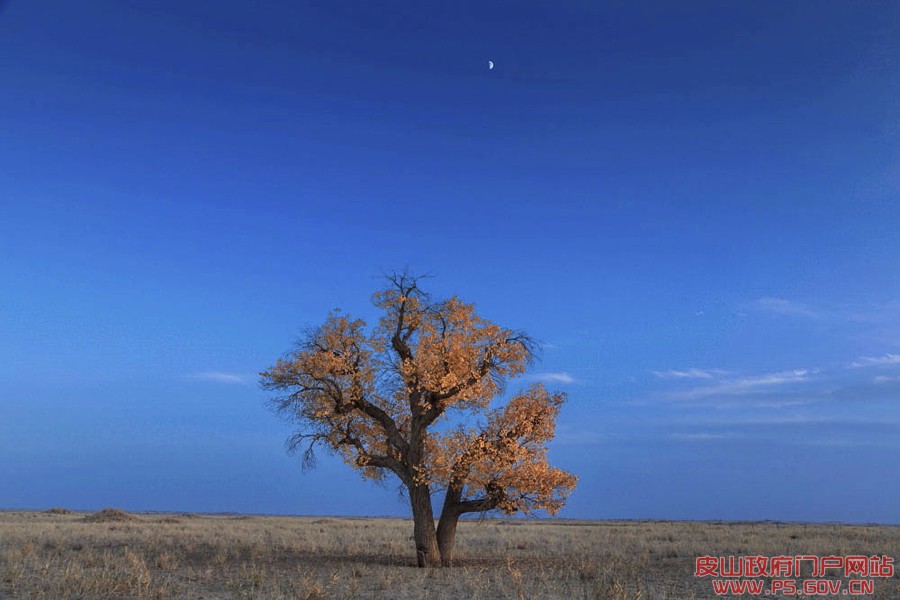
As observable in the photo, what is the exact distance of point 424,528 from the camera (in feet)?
81.5

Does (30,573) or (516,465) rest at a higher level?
(516,465)

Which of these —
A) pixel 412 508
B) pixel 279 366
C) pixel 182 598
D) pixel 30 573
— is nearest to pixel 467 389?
pixel 412 508

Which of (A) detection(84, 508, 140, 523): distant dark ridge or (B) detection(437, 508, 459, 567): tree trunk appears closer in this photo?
(B) detection(437, 508, 459, 567): tree trunk

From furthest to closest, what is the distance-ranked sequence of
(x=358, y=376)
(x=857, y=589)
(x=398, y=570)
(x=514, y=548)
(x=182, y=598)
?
1. (x=514, y=548)
2. (x=358, y=376)
3. (x=398, y=570)
4. (x=857, y=589)
5. (x=182, y=598)

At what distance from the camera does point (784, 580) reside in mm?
21141

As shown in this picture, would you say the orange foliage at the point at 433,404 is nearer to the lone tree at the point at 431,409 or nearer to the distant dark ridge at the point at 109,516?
the lone tree at the point at 431,409

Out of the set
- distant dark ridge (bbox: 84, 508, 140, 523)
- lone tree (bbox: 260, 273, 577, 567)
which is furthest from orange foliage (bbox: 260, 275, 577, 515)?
distant dark ridge (bbox: 84, 508, 140, 523)

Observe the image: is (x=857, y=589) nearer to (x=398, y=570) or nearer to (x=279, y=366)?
(x=398, y=570)

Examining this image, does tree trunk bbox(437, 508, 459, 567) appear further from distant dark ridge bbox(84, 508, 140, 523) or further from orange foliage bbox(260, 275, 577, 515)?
distant dark ridge bbox(84, 508, 140, 523)

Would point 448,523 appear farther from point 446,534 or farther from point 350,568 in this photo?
point 350,568

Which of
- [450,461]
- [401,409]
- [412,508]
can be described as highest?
[401,409]

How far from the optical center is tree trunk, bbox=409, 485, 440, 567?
81.1 ft

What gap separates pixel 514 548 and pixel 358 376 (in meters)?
15.0

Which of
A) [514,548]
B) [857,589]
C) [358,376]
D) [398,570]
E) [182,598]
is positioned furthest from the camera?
[514,548]
